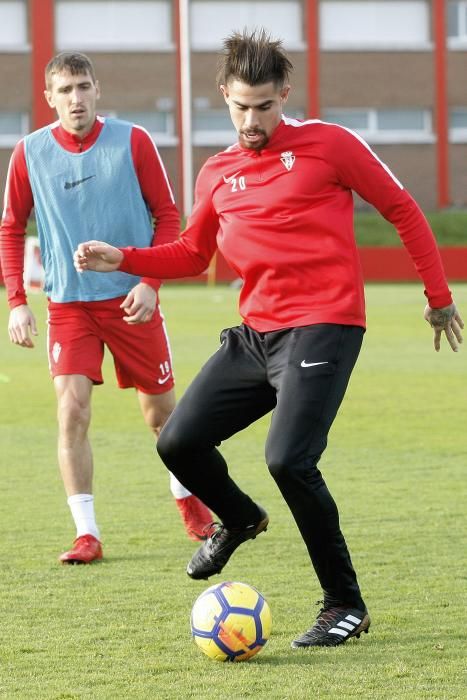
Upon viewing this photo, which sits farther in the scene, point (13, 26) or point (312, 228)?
point (13, 26)

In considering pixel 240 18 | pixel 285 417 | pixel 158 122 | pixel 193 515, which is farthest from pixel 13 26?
pixel 285 417

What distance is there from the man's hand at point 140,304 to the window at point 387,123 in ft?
145

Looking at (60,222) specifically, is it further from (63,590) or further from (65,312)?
(63,590)

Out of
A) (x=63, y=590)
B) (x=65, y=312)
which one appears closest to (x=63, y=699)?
(x=63, y=590)

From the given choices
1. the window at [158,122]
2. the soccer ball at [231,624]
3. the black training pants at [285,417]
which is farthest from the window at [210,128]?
the soccer ball at [231,624]

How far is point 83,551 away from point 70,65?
228cm

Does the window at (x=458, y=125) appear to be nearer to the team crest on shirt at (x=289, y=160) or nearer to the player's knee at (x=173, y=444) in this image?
the team crest on shirt at (x=289, y=160)

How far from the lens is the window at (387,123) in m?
49.8

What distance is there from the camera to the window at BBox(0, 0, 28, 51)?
4762 centimetres

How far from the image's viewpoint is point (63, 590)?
5.91 metres

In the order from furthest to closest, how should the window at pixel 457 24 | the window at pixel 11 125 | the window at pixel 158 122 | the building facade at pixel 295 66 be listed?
the window at pixel 457 24 → the window at pixel 158 122 → the window at pixel 11 125 → the building facade at pixel 295 66

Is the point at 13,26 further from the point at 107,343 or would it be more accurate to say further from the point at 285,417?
the point at 285,417

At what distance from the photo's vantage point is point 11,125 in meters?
48.7

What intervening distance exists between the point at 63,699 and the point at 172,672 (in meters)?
0.45
